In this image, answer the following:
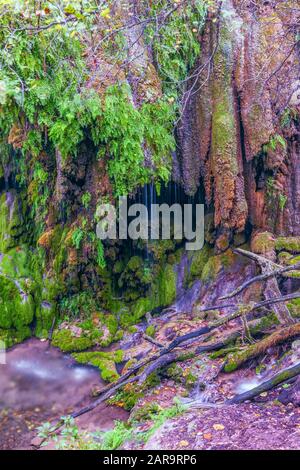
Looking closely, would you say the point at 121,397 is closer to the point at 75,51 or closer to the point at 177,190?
the point at 177,190

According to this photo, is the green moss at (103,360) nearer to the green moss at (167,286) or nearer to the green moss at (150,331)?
the green moss at (150,331)

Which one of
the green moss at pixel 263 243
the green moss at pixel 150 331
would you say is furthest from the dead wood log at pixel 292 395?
the green moss at pixel 150 331

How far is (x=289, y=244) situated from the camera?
241 inches

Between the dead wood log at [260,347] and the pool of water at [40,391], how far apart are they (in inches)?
61.3

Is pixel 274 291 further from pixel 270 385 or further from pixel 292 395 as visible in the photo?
pixel 292 395

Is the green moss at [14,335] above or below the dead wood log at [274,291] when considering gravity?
below

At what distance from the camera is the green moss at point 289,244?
20.0 ft

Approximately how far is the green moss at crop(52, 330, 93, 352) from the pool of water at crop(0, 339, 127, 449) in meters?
0.13

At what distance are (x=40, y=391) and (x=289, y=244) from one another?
15.1 ft

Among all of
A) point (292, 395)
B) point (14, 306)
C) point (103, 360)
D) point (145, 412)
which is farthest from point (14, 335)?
point (292, 395)

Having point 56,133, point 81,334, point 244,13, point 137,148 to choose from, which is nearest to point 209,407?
point 81,334

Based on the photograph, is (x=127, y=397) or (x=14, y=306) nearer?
(x=127, y=397)
